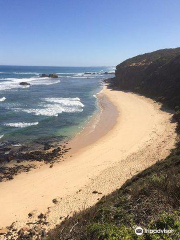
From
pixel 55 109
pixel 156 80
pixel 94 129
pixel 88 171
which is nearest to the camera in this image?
pixel 88 171

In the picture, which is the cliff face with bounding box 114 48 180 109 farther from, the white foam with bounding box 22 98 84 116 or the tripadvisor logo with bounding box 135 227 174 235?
the tripadvisor logo with bounding box 135 227 174 235

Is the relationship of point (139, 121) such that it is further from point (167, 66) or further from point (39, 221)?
point (167, 66)

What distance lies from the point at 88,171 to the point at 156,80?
4019cm

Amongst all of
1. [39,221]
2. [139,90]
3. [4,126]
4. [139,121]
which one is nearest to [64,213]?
[39,221]

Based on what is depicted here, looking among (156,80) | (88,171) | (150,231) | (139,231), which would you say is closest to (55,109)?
(88,171)

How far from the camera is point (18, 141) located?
23.5 m

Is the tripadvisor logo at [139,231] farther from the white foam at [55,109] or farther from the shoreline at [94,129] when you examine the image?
the white foam at [55,109]

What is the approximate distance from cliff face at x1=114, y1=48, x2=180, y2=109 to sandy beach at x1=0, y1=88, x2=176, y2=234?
41.9ft

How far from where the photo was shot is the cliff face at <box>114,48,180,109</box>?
41.5 metres

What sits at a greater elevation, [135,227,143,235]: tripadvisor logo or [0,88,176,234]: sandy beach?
[135,227,143,235]: tripadvisor logo

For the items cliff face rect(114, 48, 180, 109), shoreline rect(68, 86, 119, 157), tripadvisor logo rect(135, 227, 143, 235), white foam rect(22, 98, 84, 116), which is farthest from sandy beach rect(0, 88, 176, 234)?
cliff face rect(114, 48, 180, 109)

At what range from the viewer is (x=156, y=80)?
52312mm

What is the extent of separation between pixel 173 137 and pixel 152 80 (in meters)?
34.0

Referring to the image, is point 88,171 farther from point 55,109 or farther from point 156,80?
point 156,80
